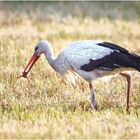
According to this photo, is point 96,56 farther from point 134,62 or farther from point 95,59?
point 134,62

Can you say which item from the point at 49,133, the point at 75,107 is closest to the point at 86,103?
the point at 75,107

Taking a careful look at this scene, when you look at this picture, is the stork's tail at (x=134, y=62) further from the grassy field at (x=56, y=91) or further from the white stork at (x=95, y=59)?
the grassy field at (x=56, y=91)

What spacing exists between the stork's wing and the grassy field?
20.6 inches

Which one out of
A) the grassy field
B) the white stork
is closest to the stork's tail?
the white stork

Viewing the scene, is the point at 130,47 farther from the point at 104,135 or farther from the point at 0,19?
the point at 104,135

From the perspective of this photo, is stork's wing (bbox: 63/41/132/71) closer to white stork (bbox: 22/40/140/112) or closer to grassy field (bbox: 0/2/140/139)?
white stork (bbox: 22/40/140/112)

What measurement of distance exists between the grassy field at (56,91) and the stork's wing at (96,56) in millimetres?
523

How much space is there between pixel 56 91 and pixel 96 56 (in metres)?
1.20

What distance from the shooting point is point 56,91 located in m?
9.80

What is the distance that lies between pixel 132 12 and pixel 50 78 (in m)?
10.1

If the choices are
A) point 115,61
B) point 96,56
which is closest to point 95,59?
point 96,56

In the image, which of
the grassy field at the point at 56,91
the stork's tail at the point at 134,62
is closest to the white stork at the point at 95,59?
the stork's tail at the point at 134,62

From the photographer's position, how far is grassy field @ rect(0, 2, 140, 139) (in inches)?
295

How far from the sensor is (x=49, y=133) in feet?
24.0
